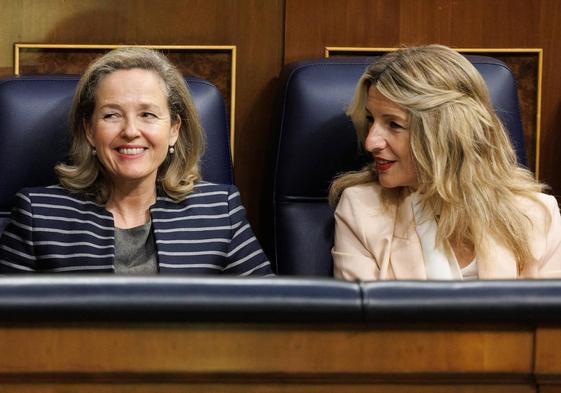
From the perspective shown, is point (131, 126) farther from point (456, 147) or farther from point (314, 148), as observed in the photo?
point (456, 147)

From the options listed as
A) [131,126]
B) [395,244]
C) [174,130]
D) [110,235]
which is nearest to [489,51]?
[395,244]

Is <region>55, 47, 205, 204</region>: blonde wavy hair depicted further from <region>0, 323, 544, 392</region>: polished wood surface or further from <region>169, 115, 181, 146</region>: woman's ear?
<region>0, 323, 544, 392</region>: polished wood surface

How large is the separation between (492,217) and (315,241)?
373mm

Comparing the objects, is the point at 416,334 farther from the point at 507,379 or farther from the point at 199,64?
the point at 199,64

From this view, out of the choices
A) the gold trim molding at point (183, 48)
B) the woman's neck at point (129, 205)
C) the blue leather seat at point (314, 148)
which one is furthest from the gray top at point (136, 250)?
the gold trim molding at point (183, 48)

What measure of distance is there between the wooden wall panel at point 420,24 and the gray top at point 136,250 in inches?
25.3

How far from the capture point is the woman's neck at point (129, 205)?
178 cm

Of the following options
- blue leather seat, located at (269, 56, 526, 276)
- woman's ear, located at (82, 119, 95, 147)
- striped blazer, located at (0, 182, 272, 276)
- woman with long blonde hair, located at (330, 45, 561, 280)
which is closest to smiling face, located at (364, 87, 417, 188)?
woman with long blonde hair, located at (330, 45, 561, 280)

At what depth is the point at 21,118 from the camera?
5.86ft

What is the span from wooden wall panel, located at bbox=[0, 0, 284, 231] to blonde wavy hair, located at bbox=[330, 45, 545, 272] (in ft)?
1.55

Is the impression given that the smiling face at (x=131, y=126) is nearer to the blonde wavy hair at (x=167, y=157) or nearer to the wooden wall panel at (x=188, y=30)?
the blonde wavy hair at (x=167, y=157)

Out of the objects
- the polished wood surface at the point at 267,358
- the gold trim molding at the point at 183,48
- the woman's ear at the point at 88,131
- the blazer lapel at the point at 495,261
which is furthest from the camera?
the gold trim molding at the point at 183,48

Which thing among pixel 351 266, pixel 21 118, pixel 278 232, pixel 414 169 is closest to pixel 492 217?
pixel 414 169

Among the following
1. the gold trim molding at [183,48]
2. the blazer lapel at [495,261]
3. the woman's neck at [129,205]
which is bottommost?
the blazer lapel at [495,261]
